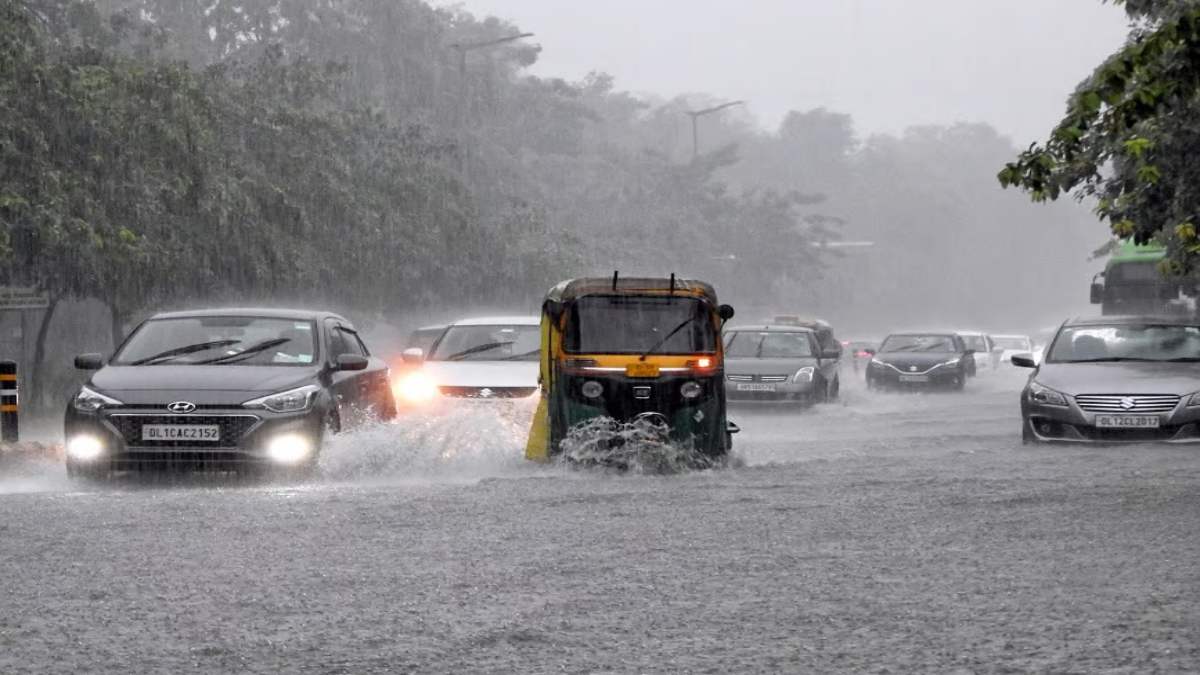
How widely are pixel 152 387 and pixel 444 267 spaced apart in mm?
29932

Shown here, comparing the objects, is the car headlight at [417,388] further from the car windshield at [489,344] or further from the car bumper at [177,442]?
the car bumper at [177,442]

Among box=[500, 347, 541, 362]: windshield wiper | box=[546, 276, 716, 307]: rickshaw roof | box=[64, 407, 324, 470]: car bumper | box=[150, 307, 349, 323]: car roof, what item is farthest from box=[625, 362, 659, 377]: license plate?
box=[500, 347, 541, 362]: windshield wiper

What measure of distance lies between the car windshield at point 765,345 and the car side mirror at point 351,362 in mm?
15883

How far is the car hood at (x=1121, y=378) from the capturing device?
62.1 ft

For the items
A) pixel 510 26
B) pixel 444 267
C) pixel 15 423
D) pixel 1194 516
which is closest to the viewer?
pixel 1194 516

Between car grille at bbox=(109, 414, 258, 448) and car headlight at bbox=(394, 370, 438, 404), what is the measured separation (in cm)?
445

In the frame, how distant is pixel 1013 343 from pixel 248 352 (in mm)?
38646

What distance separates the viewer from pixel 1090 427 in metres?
19.0

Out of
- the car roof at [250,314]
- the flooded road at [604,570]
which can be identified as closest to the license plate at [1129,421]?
the flooded road at [604,570]

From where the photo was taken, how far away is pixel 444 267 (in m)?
44.8

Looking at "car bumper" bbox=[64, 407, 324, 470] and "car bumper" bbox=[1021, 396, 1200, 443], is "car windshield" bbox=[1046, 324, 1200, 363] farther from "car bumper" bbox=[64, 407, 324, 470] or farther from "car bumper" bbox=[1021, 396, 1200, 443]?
"car bumper" bbox=[64, 407, 324, 470]

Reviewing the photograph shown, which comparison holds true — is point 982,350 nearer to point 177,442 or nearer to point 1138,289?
point 1138,289

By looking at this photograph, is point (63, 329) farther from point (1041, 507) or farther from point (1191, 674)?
point (1191, 674)

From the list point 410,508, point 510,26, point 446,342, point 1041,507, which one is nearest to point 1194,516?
point 1041,507
